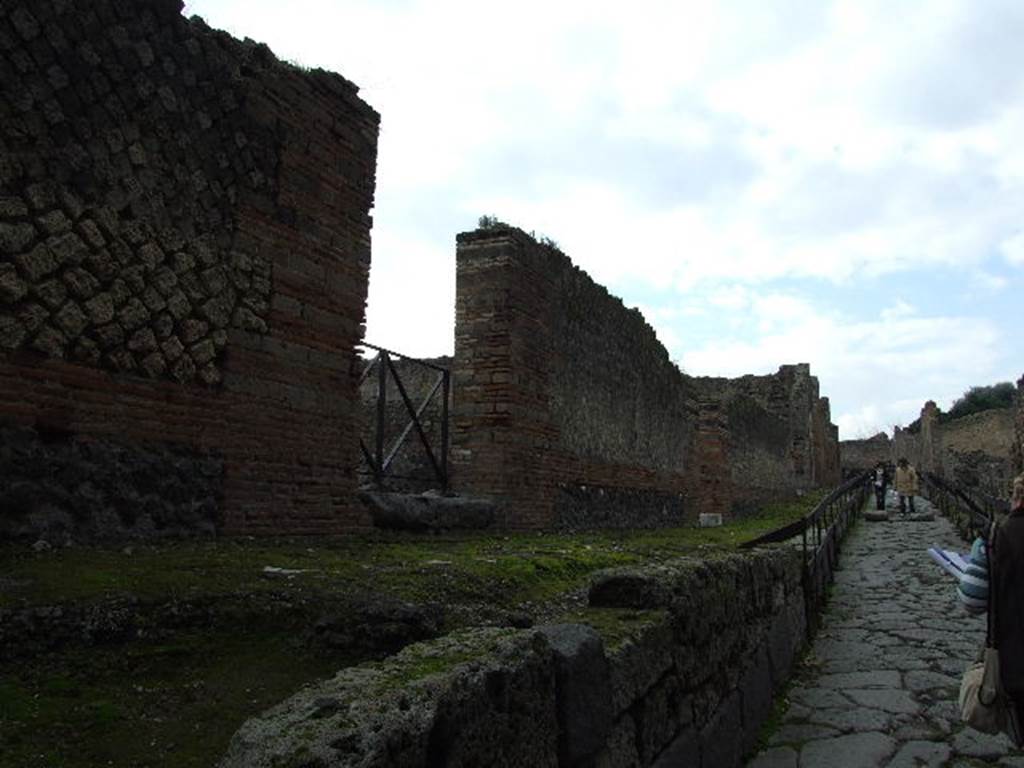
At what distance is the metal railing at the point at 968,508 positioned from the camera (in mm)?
12118

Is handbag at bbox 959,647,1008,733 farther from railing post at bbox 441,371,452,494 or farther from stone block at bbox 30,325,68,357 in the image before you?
railing post at bbox 441,371,452,494

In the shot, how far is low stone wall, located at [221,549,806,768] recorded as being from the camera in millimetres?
1792

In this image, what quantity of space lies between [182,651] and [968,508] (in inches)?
655

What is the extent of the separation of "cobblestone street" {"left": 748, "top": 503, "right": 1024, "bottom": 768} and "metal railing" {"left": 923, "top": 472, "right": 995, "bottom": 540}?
4.43ft

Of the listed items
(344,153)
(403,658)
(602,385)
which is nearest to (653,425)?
(602,385)

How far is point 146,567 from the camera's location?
147 inches

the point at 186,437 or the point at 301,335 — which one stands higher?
the point at 301,335

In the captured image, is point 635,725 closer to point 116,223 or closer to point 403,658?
point 403,658

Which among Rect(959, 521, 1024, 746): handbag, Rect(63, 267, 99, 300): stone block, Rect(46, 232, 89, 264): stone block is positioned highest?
Rect(46, 232, 89, 264): stone block

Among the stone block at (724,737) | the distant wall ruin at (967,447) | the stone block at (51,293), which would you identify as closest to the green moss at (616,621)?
the stone block at (724,737)

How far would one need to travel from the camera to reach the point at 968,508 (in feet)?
53.3

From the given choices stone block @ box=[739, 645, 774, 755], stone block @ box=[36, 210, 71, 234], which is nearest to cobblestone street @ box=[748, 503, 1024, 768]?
stone block @ box=[739, 645, 774, 755]

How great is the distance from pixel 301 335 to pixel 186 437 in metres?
1.38

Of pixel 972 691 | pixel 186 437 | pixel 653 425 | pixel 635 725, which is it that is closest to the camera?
pixel 635 725
